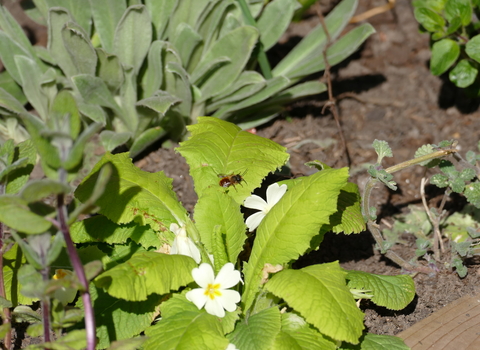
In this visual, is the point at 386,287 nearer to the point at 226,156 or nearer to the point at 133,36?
the point at 226,156

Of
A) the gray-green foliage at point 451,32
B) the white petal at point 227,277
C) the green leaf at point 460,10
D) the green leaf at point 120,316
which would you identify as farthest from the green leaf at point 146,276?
the green leaf at point 460,10

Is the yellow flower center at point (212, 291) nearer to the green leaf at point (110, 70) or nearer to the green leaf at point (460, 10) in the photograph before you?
the green leaf at point (110, 70)

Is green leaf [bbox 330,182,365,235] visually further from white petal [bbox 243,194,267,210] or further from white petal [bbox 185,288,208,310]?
white petal [bbox 185,288,208,310]

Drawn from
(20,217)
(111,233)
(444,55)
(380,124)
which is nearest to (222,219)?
(111,233)

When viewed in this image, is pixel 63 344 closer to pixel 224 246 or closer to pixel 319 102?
pixel 224 246

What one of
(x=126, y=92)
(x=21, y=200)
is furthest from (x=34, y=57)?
(x=21, y=200)
